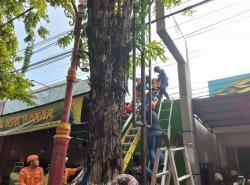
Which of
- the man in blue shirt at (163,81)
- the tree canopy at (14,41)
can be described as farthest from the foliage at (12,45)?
the man in blue shirt at (163,81)

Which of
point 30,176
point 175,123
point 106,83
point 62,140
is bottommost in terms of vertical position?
point 30,176

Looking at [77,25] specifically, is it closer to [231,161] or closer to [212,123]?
[212,123]

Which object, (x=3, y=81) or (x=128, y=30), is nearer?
(x=128, y=30)

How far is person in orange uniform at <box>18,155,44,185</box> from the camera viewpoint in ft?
21.3

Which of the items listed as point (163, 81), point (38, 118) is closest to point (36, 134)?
point (38, 118)

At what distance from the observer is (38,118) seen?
1255 centimetres

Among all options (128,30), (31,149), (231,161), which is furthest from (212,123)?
(31,149)

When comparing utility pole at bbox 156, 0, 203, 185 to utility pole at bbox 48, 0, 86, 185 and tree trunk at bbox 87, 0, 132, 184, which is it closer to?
utility pole at bbox 48, 0, 86, 185

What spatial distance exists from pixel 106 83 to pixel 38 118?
32.0ft

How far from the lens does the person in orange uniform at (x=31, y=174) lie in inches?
256

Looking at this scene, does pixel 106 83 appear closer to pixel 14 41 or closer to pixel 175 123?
pixel 175 123

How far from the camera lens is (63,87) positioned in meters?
14.5

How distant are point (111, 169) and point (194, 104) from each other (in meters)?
5.67

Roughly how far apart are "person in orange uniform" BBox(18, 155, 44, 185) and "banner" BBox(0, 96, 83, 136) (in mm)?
3904
